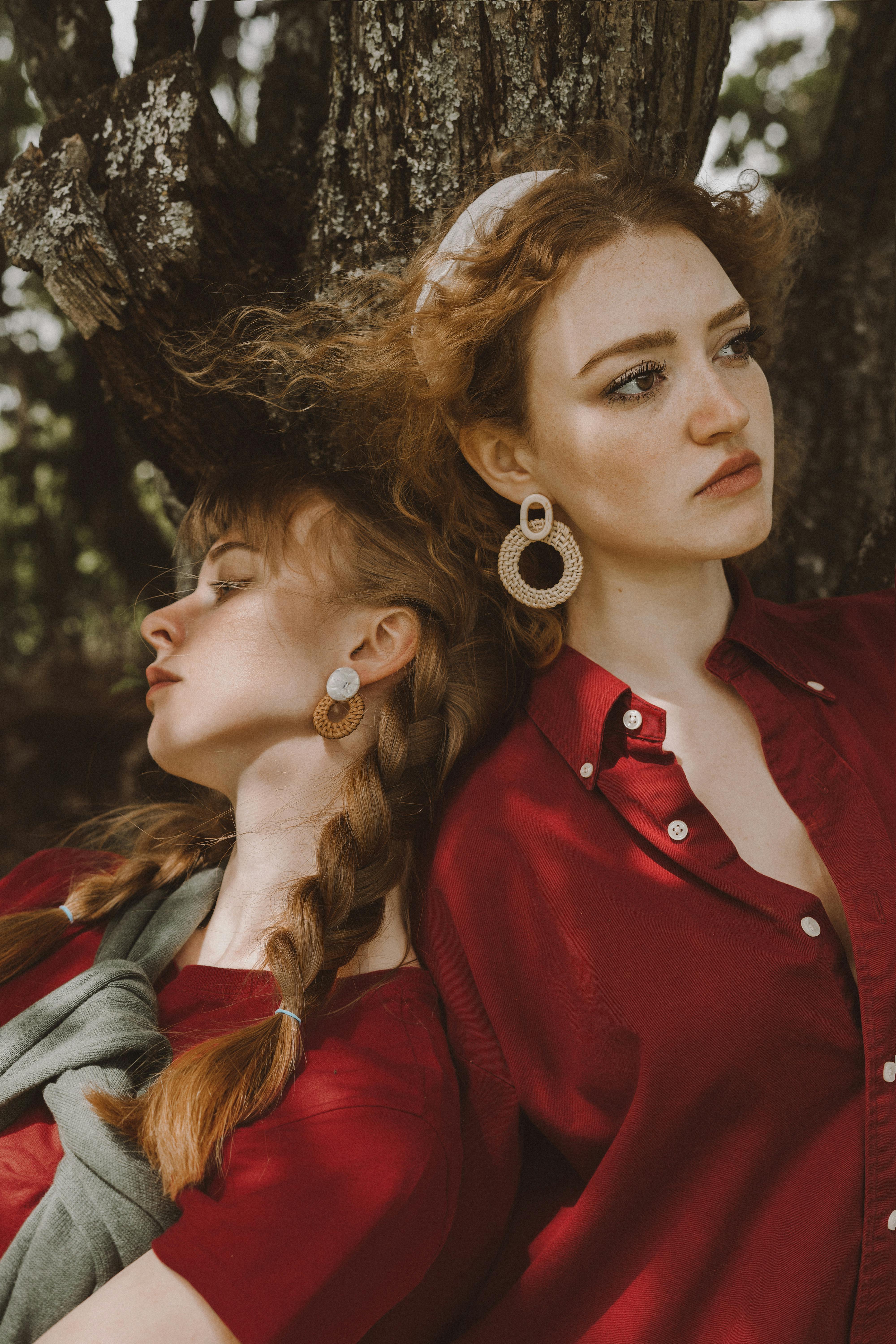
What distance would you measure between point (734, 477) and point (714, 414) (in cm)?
14

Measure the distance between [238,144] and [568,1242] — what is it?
265 centimetres

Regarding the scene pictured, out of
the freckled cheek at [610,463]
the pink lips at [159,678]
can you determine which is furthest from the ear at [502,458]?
the pink lips at [159,678]

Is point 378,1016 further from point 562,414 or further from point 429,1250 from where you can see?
point 562,414

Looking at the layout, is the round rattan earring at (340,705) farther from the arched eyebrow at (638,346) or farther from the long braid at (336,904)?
the arched eyebrow at (638,346)

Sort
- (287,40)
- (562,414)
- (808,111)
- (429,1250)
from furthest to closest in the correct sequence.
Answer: (808,111)
(287,40)
(562,414)
(429,1250)

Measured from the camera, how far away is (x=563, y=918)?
210 centimetres

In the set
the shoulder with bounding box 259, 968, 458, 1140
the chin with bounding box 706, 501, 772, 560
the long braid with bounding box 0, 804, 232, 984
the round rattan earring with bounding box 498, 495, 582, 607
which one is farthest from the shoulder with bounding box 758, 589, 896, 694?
the long braid with bounding box 0, 804, 232, 984

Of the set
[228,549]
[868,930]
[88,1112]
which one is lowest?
[88,1112]

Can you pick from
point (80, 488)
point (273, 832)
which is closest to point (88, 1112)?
point (273, 832)

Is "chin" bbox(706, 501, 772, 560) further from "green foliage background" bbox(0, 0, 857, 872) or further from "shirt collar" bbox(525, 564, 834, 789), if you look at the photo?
"green foliage background" bbox(0, 0, 857, 872)

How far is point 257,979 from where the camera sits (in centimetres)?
221

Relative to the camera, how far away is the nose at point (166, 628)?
247cm

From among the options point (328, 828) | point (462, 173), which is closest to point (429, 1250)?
point (328, 828)

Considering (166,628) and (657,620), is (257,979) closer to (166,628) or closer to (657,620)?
(166,628)
